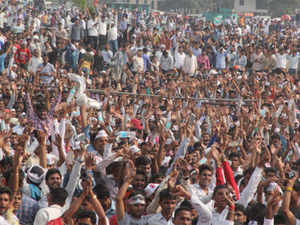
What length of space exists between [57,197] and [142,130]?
14.6ft

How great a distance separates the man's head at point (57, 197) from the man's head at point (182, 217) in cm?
82

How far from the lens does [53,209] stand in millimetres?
4496

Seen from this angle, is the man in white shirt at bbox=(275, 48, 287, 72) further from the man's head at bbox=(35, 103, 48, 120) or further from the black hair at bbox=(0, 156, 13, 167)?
the black hair at bbox=(0, 156, 13, 167)

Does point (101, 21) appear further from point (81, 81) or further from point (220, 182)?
point (220, 182)

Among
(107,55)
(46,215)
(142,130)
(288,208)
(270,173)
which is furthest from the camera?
(107,55)

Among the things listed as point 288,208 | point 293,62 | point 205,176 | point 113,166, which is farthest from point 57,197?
point 293,62

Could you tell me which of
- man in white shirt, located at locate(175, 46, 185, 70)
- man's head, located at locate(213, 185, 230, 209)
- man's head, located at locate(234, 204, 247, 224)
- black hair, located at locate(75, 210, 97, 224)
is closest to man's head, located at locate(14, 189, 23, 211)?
black hair, located at locate(75, 210, 97, 224)

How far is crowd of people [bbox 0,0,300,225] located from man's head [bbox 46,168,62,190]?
0.04ft

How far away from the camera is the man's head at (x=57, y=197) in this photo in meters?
4.70

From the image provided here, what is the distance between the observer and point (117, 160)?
5801mm

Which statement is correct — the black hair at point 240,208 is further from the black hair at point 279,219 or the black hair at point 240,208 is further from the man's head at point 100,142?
the man's head at point 100,142

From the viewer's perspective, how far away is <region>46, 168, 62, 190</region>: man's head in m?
5.21

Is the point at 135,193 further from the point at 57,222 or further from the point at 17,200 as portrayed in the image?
the point at 17,200

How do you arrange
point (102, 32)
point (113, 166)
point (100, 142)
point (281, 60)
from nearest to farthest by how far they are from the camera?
point (113, 166), point (100, 142), point (281, 60), point (102, 32)
